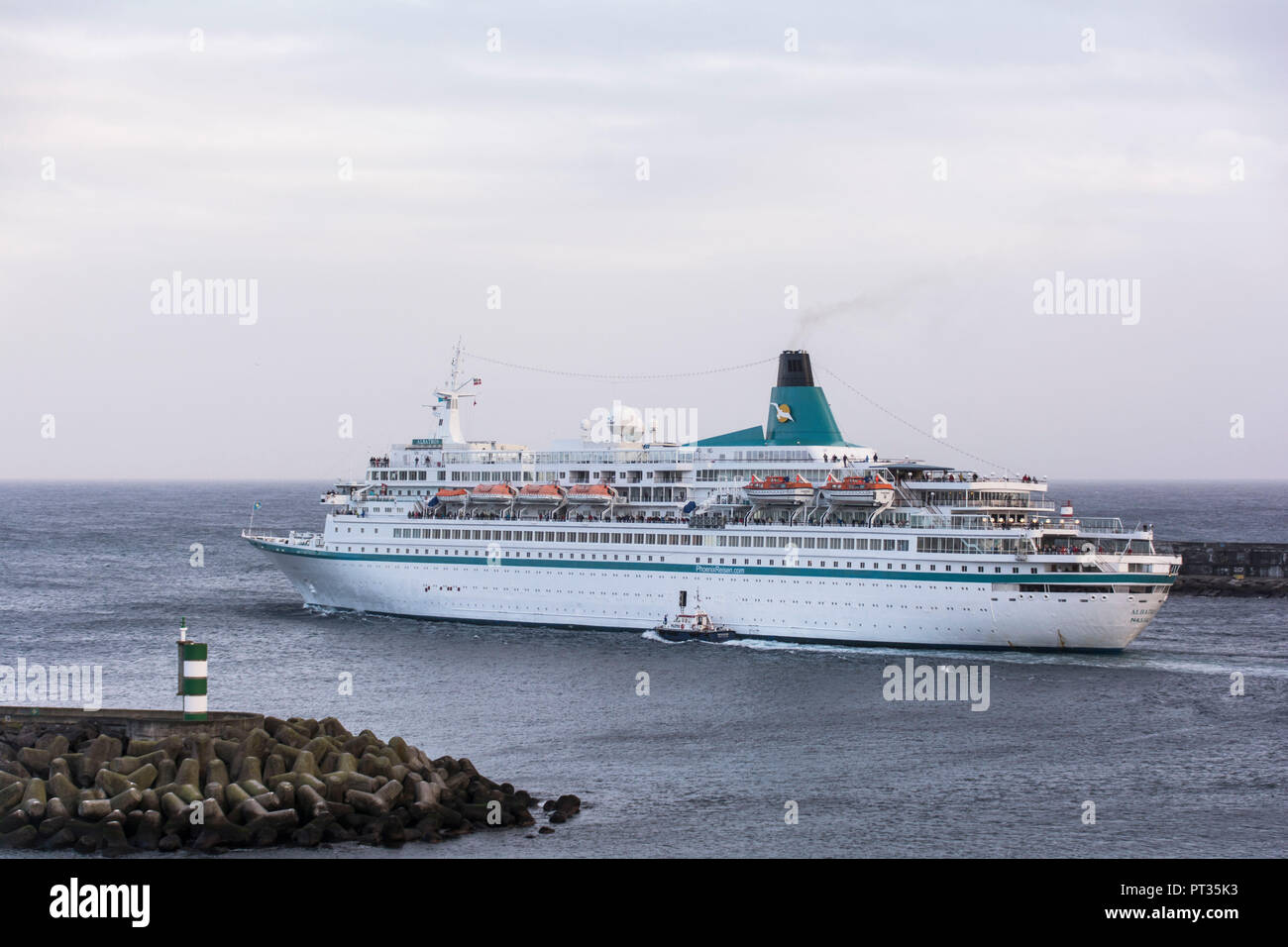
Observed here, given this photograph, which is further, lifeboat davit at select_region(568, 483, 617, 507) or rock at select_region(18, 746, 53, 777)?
lifeboat davit at select_region(568, 483, 617, 507)

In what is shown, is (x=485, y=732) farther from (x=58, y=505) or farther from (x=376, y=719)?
(x=58, y=505)

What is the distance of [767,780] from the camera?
31641 mm

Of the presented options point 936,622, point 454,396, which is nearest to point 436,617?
point 454,396

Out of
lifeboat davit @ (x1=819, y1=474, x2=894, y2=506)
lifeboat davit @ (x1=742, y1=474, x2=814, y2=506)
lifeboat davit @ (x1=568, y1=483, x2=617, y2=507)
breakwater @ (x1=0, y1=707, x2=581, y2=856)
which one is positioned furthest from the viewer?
lifeboat davit @ (x1=568, y1=483, x2=617, y2=507)

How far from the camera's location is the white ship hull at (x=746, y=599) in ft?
152

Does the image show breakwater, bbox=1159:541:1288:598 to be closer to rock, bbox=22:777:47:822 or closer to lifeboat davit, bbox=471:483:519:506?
lifeboat davit, bbox=471:483:519:506

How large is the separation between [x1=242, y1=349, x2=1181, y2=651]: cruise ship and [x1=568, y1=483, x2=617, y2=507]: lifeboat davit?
61 millimetres

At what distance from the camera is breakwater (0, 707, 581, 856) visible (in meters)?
26.5

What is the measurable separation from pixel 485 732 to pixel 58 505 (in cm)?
16246

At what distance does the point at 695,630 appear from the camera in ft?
166

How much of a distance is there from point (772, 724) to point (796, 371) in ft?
69.2
